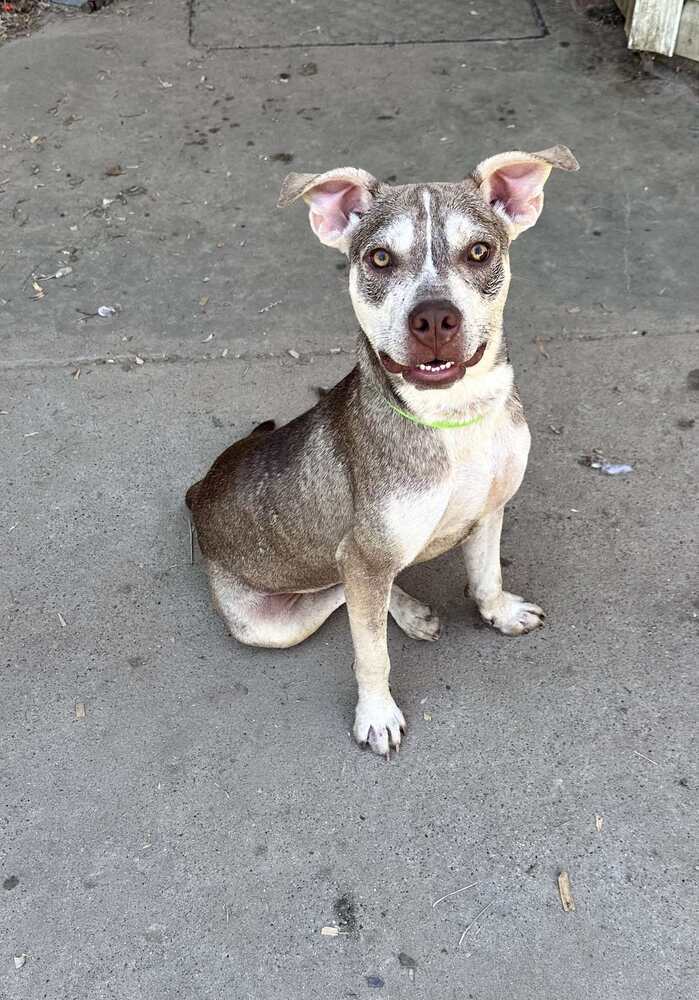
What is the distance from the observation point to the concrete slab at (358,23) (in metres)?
7.41

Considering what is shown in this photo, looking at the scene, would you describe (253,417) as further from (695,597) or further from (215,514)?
(695,597)

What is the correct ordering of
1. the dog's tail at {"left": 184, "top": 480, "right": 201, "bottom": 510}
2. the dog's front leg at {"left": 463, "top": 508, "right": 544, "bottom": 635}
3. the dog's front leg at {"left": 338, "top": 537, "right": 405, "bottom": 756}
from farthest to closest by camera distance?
the dog's tail at {"left": 184, "top": 480, "right": 201, "bottom": 510}, the dog's front leg at {"left": 463, "top": 508, "right": 544, "bottom": 635}, the dog's front leg at {"left": 338, "top": 537, "right": 405, "bottom": 756}

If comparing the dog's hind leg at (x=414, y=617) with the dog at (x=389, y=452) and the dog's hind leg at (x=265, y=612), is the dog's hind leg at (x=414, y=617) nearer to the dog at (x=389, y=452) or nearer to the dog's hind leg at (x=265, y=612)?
the dog at (x=389, y=452)

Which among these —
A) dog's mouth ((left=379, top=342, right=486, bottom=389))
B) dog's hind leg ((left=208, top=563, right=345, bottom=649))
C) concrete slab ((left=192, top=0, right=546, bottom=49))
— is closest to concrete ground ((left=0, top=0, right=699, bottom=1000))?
dog's hind leg ((left=208, top=563, right=345, bottom=649))

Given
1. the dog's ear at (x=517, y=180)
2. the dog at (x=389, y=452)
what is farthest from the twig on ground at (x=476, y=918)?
the dog's ear at (x=517, y=180)

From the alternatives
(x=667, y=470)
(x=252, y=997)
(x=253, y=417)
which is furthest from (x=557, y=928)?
(x=253, y=417)

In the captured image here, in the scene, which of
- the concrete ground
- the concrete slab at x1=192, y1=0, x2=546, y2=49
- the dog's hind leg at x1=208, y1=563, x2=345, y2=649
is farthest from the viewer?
the concrete slab at x1=192, y1=0, x2=546, y2=49

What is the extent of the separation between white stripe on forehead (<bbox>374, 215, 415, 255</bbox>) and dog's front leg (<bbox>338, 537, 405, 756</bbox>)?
944 millimetres

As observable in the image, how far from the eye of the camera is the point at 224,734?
352cm

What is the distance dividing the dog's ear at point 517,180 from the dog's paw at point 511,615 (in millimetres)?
1412

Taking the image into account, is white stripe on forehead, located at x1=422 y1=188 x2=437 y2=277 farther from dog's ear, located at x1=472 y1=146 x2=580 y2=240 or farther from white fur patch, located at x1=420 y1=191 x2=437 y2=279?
dog's ear, located at x1=472 y1=146 x2=580 y2=240

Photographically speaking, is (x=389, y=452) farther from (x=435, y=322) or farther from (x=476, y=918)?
(x=476, y=918)

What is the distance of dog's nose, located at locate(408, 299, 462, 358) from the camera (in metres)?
2.58

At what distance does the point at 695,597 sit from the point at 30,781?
8.56 ft
